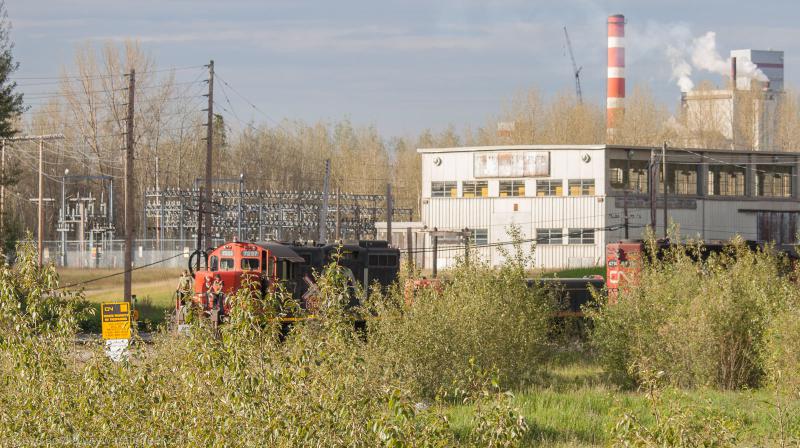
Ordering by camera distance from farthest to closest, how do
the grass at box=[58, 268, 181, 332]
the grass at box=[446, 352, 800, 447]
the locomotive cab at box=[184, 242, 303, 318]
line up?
the grass at box=[58, 268, 181, 332], the locomotive cab at box=[184, 242, 303, 318], the grass at box=[446, 352, 800, 447]

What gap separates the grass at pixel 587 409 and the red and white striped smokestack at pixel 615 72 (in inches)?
3276

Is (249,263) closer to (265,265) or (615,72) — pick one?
(265,265)

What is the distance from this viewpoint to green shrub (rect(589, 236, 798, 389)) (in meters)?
23.0

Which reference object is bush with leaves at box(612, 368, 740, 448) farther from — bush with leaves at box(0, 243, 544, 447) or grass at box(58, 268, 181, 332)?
grass at box(58, 268, 181, 332)

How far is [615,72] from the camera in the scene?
11150 centimetres

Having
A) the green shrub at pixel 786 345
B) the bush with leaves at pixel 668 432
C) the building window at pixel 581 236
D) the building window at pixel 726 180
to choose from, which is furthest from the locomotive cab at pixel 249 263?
the building window at pixel 726 180

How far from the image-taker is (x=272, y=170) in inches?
4803

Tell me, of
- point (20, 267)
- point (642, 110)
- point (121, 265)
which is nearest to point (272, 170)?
point (642, 110)

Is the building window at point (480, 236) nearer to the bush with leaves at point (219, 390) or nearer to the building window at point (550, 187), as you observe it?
the building window at point (550, 187)

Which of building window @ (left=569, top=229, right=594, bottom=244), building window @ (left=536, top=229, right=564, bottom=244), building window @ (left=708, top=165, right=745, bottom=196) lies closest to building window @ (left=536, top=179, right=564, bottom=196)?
building window @ (left=536, top=229, right=564, bottom=244)

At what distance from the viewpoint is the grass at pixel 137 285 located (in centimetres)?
4881

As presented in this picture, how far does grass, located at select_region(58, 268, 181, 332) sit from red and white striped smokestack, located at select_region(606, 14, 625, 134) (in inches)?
2348

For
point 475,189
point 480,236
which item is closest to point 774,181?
point 475,189

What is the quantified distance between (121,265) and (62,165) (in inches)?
1772
